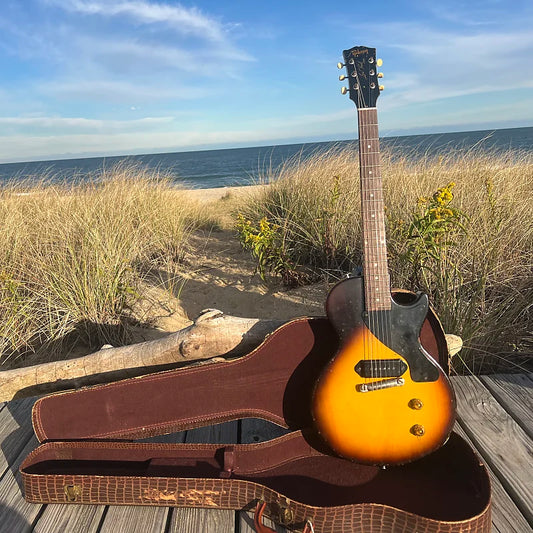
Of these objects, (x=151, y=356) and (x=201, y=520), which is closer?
(x=201, y=520)

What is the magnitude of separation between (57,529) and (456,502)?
1.30 m

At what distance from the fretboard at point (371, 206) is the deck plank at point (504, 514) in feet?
2.55

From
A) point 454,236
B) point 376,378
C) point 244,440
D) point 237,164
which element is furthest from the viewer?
point 237,164

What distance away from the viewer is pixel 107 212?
407 cm

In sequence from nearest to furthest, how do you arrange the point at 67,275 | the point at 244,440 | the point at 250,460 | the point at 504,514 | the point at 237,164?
1. the point at 504,514
2. the point at 250,460
3. the point at 244,440
4. the point at 67,275
5. the point at 237,164

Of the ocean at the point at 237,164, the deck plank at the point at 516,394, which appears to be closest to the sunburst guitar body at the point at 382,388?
the deck plank at the point at 516,394

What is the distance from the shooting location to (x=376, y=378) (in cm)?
141

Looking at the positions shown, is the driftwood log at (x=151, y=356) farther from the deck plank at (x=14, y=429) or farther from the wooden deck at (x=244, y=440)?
the wooden deck at (x=244, y=440)

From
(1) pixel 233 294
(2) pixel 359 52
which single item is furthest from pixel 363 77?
(1) pixel 233 294

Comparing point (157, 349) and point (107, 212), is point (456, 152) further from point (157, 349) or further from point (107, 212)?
point (157, 349)

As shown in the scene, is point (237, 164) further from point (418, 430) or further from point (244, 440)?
point (418, 430)

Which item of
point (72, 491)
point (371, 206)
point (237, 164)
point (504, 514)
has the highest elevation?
point (371, 206)

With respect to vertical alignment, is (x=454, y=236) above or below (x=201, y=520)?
above

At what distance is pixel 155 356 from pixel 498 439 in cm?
149
